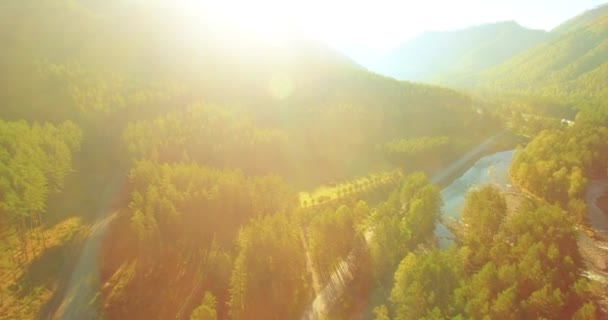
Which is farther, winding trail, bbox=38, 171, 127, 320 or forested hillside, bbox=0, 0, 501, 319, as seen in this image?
forested hillside, bbox=0, 0, 501, 319

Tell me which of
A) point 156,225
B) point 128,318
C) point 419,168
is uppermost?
point 156,225

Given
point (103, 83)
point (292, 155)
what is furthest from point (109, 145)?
point (292, 155)

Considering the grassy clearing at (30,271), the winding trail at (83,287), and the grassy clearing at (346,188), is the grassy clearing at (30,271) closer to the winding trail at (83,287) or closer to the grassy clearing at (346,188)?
the winding trail at (83,287)

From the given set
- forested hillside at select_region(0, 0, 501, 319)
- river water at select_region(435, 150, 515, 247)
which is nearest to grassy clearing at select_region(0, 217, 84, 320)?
forested hillside at select_region(0, 0, 501, 319)

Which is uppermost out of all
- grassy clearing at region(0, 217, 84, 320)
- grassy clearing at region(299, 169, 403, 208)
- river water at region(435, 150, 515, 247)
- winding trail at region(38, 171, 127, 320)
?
grassy clearing at region(0, 217, 84, 320)

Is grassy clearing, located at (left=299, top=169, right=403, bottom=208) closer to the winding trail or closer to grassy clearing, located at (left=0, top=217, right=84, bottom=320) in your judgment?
the winding trail

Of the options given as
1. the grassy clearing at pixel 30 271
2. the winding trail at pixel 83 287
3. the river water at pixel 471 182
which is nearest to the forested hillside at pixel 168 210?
the grassy clearing at pixel 30 271

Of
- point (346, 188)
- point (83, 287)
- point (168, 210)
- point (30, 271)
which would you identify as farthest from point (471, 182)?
point (30, 271)

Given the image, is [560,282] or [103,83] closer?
[560,282]

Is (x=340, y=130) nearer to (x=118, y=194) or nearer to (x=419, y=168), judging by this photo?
(x=419, y=168)

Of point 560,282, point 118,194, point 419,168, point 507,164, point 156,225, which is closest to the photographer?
point 560,282
